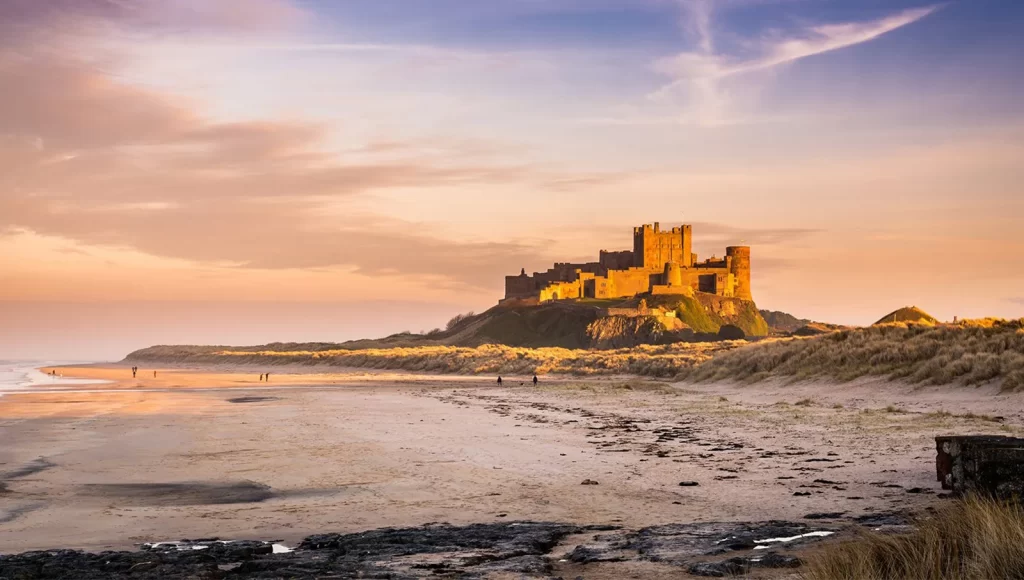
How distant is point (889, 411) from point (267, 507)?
12667 millimetres

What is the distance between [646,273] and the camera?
13462cm

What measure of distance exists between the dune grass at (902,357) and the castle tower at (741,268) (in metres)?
111

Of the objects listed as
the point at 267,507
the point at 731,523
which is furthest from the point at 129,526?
the point at 731,523

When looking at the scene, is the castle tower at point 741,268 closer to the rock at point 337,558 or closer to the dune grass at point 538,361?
the dune grass at point 538,361

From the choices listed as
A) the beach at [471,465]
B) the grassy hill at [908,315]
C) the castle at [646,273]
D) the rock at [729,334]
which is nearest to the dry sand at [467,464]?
the beach at [471,465]

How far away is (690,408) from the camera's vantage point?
72.9 feet

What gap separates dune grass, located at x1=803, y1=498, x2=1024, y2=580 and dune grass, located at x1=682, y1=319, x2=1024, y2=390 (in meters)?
14.1

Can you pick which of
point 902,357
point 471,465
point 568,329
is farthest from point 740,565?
point 568,329

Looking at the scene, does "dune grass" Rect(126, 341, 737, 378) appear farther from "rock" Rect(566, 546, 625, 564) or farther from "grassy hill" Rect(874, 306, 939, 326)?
"rock" Rect(566, 546, 625, 564)

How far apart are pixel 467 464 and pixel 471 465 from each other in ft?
0.41

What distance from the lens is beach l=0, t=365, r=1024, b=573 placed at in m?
8.95

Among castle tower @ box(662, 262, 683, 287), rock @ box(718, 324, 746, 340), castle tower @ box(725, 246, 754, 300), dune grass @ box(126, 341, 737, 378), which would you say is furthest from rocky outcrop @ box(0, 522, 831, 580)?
castle tower @ box(725, 246, 754, 300)

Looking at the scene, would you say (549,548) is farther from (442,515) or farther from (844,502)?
(844,502)

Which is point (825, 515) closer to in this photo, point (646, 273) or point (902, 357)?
point (902, 357)
